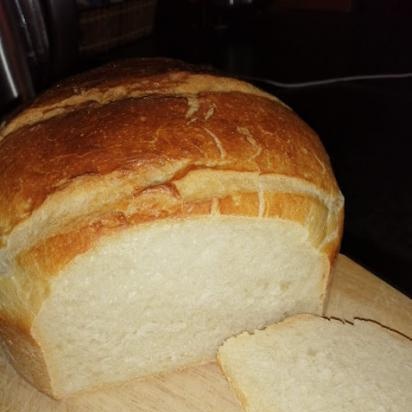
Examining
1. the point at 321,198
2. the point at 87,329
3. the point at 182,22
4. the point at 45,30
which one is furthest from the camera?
the point at 182,22

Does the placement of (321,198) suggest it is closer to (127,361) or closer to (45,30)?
(127,361)

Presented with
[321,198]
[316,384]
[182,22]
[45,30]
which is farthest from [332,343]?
[182,22]

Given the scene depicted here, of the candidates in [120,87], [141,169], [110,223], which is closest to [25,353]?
[110,223]

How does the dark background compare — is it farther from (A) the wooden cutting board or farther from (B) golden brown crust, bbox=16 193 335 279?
(B) golden brown crust, bbox=16 193 335 279

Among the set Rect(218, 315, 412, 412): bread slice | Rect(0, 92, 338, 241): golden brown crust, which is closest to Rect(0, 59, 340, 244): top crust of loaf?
Rect(0, 92, 338, 241): golden brown crust

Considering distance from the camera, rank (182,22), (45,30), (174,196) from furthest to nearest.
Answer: (182,22)
(45,30)
(174,196)

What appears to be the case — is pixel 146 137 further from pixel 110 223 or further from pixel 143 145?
pixel 110 223

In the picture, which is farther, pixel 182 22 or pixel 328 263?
pixel 182 22
